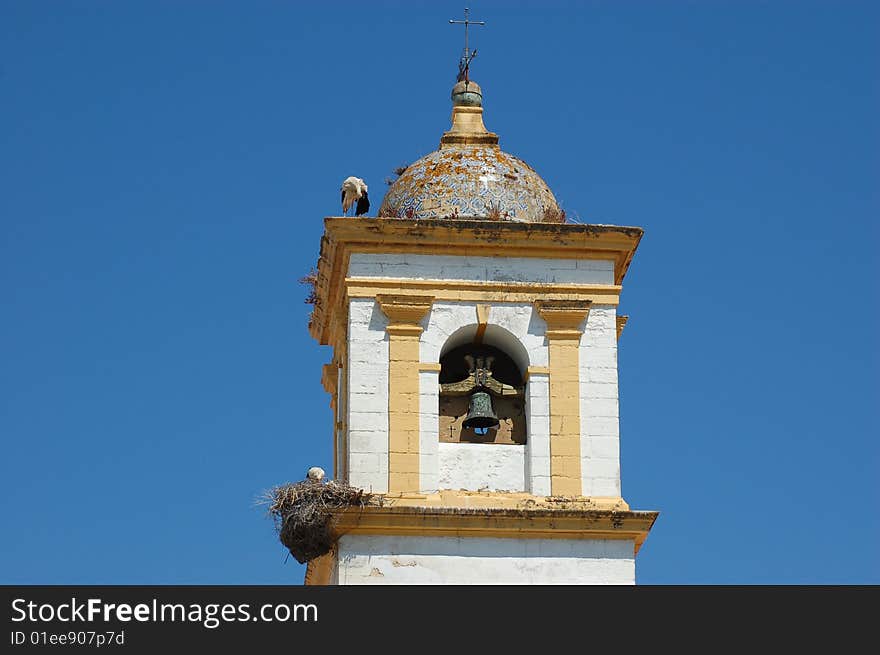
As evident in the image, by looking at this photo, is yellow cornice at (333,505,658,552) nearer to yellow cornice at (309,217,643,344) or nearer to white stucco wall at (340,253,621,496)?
white stucco wall at (340,253,621,496)

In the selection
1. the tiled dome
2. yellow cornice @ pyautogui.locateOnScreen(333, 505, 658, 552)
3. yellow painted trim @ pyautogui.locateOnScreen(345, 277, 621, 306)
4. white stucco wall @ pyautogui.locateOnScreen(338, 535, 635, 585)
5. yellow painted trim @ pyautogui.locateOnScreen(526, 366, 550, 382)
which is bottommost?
white stucco wall @ pyautogui.locateOnScreen(338, 535, 635, 585)

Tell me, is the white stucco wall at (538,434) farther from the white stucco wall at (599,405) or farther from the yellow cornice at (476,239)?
the yellow cornice at (476,239)

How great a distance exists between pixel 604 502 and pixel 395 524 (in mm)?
2239

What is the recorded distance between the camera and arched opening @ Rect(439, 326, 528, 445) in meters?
32.0

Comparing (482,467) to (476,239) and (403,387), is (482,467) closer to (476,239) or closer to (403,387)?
(403,387)

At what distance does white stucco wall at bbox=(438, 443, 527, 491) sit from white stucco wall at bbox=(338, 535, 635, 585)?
69 centimetres

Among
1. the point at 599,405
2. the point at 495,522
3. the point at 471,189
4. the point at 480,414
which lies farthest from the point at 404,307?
the point at 495,522

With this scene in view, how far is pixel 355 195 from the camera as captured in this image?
3266 cm

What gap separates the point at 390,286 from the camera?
31953mm

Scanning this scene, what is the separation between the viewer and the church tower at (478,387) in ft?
101

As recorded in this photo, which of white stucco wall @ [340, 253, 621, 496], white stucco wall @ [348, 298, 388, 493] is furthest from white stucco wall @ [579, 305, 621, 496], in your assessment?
white stucco wall @ [348, 298, 388, 493]
